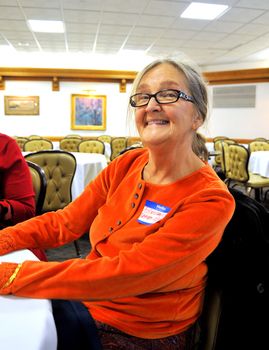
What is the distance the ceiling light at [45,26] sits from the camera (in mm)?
6672

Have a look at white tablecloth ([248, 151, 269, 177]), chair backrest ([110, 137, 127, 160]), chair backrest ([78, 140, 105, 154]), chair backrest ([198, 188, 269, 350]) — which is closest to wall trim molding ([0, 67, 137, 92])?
chair backrest ([110, 137, 127, 160])

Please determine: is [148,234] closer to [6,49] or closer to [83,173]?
[83,173]

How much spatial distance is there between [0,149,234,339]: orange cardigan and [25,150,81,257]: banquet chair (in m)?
2.05

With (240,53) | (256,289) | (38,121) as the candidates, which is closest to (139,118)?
(256,289)

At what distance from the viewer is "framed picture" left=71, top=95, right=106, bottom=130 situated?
11.1 meters

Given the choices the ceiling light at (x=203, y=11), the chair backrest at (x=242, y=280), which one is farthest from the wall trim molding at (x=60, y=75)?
the chair backrest at (x=242, y=280)

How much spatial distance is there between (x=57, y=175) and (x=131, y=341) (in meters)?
2.49

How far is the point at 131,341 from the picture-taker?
3.17 feet

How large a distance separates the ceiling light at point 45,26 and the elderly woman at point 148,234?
6399 millimetres

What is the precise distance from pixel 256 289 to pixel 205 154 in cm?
52

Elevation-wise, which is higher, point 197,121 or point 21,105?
point 21,105

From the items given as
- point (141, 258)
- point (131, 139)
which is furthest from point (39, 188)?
point (131, 139)

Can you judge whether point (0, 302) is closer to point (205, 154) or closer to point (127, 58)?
point (205, 154)

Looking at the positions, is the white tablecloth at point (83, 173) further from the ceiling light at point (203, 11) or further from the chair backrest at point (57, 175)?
the ceiling light at point (203, 11)
